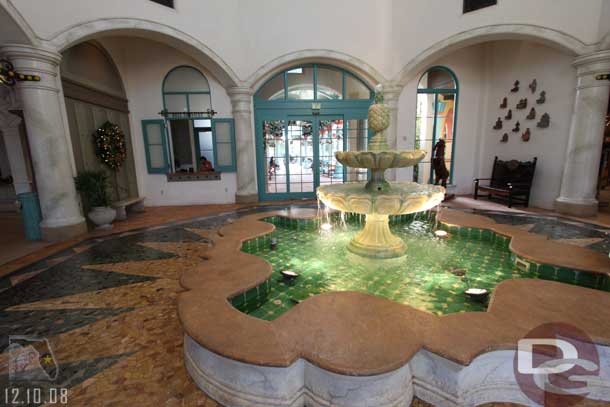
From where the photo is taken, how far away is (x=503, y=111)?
7059 mm

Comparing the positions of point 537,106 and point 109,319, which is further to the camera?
point 537,106

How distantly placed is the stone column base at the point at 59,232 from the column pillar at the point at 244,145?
344 cm

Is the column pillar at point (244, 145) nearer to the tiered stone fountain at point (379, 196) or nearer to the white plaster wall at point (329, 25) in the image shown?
the white plaster wall at point (329, 25)

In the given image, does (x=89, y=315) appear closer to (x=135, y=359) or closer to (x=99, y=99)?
(x=135, y=359)

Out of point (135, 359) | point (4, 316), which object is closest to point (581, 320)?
point (135, 359)

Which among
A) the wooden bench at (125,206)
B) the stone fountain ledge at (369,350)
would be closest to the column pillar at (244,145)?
the wooden bench at (125,206)

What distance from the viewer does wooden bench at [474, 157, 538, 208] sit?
20.4 ft

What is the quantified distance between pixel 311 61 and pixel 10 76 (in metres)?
5.57

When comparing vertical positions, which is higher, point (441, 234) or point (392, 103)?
point (392, 103)

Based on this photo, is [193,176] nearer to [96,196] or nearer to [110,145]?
[110,145]

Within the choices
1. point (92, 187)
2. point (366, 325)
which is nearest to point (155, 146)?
point (92, 187)

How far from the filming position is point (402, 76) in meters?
6.81

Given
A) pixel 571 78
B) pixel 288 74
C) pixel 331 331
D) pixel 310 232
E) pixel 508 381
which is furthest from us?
pixel 288 74

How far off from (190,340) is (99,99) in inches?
242
